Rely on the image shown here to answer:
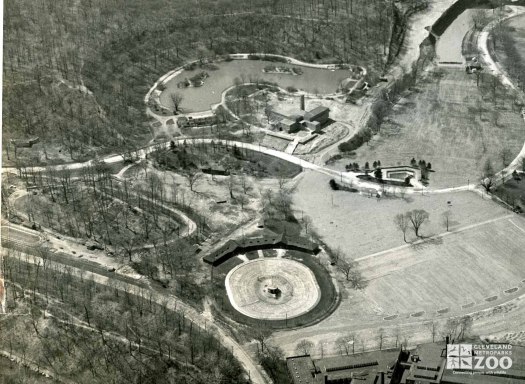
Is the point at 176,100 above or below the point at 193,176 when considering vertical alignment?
above

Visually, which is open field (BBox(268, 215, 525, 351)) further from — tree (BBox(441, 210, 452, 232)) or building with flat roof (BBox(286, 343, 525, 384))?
building with flat roof (BBox(286, 343, 525, 384))

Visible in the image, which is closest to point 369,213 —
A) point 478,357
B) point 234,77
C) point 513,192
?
point 513,192

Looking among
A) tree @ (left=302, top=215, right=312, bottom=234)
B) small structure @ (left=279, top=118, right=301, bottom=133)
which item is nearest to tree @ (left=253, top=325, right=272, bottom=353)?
tree @ (left=302, top=215, right=312, bottom=234)

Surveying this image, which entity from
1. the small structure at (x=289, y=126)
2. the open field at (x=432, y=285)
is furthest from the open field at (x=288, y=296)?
the small structure at (x=289, y=126)

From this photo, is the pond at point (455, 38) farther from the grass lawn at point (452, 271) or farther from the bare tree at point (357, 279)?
the bare tree at point (357, 279)

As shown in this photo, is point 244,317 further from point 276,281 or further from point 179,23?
point 179,23

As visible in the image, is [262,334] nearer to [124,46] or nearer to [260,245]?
[260,245]

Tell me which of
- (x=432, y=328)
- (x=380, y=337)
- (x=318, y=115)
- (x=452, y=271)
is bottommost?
(x=380, y=337)

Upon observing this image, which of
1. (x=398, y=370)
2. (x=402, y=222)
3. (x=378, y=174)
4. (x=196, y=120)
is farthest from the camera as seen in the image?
(x=196, y=120)
